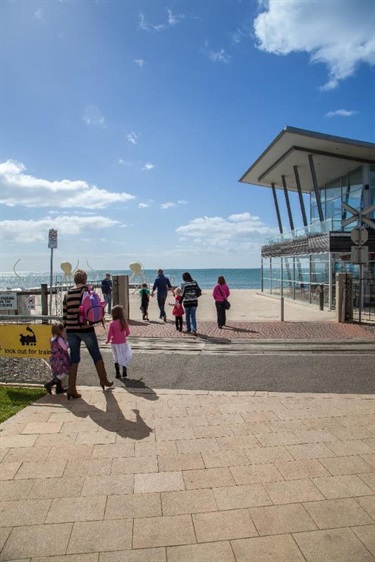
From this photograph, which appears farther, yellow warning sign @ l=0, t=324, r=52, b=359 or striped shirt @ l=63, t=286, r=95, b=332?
yellow warning sign @ l=0, t=324, r=52, b=359

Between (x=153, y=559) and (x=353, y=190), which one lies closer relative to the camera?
(x=153, y=559)

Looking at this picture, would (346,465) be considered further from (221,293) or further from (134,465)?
(221,293)

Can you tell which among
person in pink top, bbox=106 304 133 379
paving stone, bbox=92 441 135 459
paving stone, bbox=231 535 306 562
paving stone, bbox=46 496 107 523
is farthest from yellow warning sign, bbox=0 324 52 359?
paving stone, bbox=231 535 306 562

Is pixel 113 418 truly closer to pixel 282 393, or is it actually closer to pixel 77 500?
pixel 77 500

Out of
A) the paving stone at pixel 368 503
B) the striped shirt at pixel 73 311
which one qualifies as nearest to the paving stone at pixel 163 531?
the paving stone at pixel 368 503

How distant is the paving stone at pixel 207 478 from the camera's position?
12.3ft

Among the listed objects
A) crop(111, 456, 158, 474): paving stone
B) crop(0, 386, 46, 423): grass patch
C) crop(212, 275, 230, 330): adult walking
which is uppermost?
crop(212, 275, 230, 330): adult walking

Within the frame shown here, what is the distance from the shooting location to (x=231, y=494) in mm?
3607

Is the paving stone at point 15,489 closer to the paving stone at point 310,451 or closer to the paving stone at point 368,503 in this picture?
the paving stone at point 310,451

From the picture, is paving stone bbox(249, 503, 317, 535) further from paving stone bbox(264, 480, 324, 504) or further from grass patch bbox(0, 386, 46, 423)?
grass patch bbox(0, 386, 46, 423)

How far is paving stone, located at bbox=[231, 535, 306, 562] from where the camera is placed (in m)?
2.83

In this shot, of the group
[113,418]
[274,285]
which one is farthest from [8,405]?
[274,285]

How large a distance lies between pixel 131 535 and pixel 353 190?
2469cm

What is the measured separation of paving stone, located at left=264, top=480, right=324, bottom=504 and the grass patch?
335 centimetres
